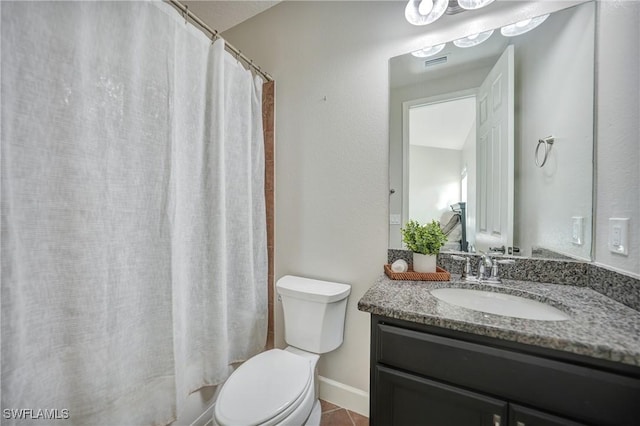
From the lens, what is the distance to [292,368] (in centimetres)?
114

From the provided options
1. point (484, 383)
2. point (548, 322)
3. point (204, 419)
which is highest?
point (548, 322)

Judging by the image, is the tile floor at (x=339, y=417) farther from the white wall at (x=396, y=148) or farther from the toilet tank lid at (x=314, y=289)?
the white wall at (x=396, y=148)

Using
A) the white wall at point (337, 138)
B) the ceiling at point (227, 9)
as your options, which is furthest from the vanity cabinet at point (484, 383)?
the ceiling at point (227, 9)

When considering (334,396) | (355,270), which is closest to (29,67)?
(355,270)

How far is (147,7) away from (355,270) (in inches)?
59.5

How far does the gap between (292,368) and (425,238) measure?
88cm

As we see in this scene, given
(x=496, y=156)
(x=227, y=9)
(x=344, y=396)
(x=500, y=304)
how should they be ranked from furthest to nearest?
(x=227, y=9) → (x=344, y=396) → (x=496, y=156) → (x=500, y=304)

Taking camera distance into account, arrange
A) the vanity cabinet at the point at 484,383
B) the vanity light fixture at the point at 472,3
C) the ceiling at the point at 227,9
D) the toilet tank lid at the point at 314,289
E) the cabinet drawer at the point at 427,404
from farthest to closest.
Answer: the ceiling at the point at 227,9, the toilet tank lid at the point at 314,289, the vanity light fixture at the point at 472,3, the cabinet drawer at the point at 427,404, the vanity cabinet at the point at 484,383

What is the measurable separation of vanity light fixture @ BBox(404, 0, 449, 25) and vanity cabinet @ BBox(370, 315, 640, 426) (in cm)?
134

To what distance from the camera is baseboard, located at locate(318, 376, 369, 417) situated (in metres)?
1.40

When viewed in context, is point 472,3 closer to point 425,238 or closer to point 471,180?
point 471,180

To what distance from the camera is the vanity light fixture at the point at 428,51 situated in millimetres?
1235

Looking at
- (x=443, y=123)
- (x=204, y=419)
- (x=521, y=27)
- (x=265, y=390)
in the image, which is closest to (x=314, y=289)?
(x=265, y=390)

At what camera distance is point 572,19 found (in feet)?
3.34
